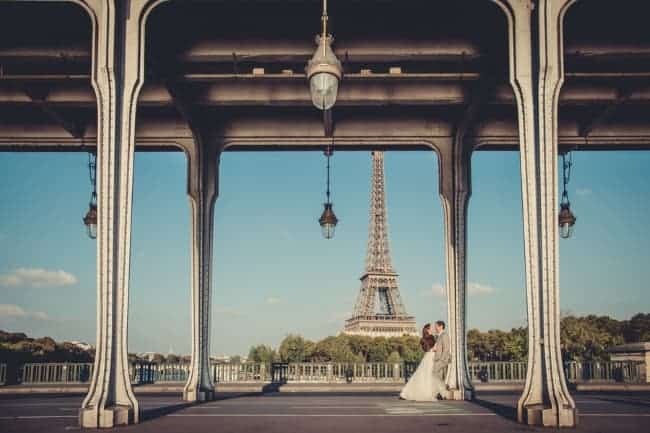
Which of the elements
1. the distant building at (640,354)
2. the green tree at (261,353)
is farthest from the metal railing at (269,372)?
the green tree at (261,353)

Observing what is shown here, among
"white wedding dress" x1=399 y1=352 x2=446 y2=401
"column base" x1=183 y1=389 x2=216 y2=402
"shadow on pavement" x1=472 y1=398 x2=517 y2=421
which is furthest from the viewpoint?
"column base" x1=183 y1=389 x2=216 y2=402

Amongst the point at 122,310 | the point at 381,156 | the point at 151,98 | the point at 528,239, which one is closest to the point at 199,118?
the point at 151,98

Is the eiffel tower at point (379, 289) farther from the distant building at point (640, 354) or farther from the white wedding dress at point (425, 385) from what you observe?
the white wedding dress at point (425, 385)

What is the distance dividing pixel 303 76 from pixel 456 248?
745 centimetres

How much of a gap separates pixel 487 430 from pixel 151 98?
12.7m

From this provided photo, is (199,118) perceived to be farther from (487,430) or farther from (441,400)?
(487,430)

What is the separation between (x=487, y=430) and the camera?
10555mm

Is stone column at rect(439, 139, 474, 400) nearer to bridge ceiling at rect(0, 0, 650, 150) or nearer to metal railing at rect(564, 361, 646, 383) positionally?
bridge ceiling at rect(0, 0, 650, 150)

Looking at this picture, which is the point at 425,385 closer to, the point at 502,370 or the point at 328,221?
the point at 328,221

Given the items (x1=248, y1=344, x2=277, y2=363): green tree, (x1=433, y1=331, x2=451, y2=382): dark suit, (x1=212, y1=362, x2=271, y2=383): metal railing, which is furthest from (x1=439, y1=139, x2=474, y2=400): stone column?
(x1=248, y1=344, x2=277, y2=363): green tree

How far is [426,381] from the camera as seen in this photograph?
59.8 ft

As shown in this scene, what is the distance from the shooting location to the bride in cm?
1817

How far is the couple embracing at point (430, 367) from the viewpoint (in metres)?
18.2

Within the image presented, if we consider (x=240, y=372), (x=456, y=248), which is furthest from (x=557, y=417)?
(x=240, y=372)
